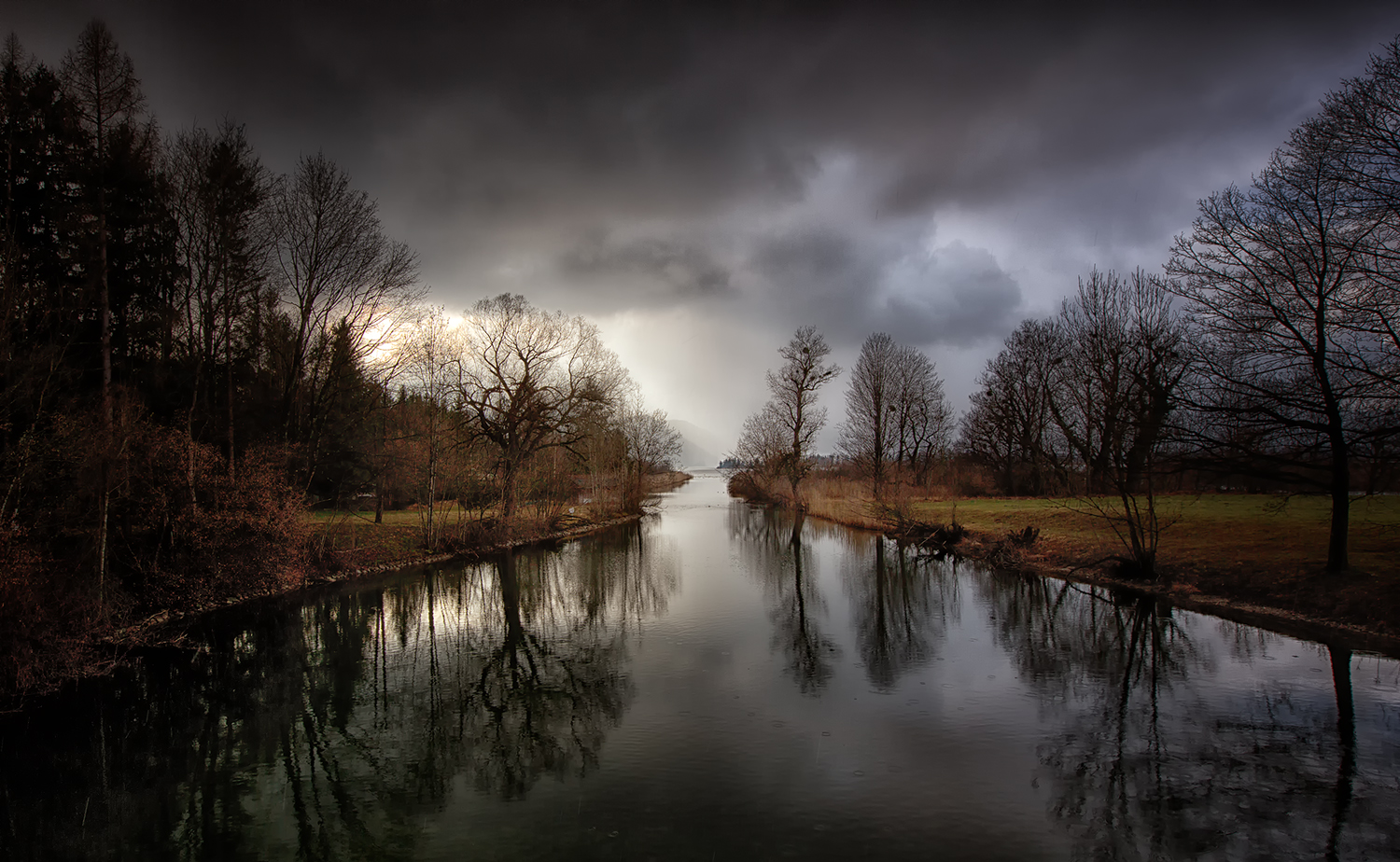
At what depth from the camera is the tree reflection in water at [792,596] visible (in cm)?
1107


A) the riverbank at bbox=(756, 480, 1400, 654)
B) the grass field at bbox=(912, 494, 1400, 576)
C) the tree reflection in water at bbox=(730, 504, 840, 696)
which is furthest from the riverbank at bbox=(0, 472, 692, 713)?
the grass field at bbox=(912, 494, 1400, 576)

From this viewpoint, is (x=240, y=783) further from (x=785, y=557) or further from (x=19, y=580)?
(x=785, y=557)

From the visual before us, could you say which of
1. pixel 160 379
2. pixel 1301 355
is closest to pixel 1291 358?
pixel 1301 355

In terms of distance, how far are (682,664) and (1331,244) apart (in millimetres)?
15080

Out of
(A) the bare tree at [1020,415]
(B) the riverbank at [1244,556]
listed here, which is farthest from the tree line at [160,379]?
(A) the bare tree at [1020,415]

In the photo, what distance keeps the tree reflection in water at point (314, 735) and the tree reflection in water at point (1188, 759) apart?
17.7ft

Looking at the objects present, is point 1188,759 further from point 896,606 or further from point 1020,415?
point 1020,415

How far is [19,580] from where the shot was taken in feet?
29.2

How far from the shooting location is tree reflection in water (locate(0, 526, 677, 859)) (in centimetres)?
607

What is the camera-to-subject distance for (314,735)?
8273 mm

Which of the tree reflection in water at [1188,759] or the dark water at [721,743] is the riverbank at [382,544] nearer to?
the dark water at [721,743]

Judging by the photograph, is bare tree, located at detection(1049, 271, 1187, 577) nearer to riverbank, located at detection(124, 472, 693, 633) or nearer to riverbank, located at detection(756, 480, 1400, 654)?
riverbank, located at detection(756, 480, 1400, 654)

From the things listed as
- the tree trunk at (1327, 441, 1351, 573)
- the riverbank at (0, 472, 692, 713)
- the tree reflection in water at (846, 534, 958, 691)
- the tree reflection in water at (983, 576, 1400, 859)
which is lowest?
the tree reflection in water at (846, 534, 958, 691)

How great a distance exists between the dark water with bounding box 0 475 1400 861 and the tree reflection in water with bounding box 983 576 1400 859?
4 centimetres
